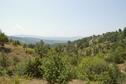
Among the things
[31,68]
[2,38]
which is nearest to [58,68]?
[31,68]

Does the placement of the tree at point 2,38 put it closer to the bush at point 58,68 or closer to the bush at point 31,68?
the bush at point 31,68

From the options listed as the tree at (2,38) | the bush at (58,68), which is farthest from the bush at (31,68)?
the tree at (2,38)

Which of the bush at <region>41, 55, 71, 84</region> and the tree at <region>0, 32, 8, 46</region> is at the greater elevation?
the tree at <region>0, 32, 8, 46</region>

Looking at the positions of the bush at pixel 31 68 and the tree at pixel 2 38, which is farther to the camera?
the tree at pixel 2 38

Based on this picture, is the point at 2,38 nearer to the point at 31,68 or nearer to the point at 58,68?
the point at 31,68

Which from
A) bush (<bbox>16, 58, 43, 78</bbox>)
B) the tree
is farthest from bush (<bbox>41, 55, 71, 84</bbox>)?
the tree

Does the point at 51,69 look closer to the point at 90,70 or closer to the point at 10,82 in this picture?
the point at 10,82

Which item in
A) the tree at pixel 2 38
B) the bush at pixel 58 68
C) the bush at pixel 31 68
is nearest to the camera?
the bush at pixel 58 68

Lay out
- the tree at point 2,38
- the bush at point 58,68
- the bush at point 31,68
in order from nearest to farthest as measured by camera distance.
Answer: the bush at point 58,68 < the bush at point 31,68 < the tree at point 2,38

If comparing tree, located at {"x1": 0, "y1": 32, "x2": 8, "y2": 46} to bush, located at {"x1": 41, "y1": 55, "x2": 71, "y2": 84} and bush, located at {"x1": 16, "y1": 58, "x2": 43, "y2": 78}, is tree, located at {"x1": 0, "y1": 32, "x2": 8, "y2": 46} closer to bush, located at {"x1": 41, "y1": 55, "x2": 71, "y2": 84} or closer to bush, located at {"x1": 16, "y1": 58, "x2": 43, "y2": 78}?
bush, located at {"x1": 16, "y1": 58, "x2": 43, "y2": 78}

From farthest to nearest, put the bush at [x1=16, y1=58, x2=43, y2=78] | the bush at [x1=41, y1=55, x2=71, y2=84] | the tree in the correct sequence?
1. the tree
2. the bush at [x1=16, y1=58, x2=43, y2=78]
3. the bush at [x1=41, y1=55, x2=71, y2=84]

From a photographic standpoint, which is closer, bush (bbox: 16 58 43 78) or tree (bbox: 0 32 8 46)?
bush (bbox: 16 58 43 78)

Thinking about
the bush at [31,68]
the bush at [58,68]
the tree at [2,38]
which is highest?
the tree at [2,38]

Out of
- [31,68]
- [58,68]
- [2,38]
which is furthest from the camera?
[2,38]
